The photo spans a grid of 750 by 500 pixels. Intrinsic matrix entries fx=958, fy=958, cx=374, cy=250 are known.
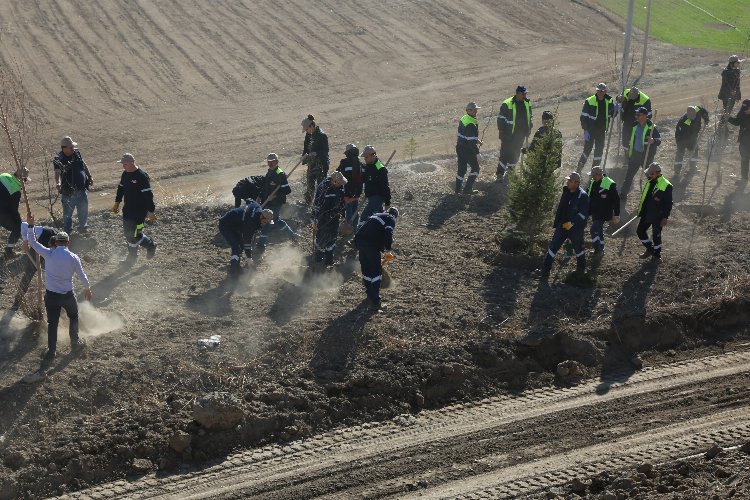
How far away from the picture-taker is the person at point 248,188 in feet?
55.3

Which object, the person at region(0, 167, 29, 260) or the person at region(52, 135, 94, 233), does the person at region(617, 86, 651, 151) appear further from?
the person at region(0, 167, 29, 260)

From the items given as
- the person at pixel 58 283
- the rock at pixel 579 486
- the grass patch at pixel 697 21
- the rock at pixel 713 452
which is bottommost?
the grass patch at pixel 697 21

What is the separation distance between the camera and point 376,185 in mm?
16766

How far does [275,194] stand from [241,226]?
66.7 inches

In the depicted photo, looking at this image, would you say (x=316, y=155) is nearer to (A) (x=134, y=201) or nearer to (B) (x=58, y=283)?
(A) (x=134, y=201)

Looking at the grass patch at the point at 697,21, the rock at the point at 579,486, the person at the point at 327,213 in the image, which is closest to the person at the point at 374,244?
the person at the point at 327,213

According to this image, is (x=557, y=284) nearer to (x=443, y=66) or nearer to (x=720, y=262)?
(x=720, y=262)

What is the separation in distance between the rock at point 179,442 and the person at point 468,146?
391 inches

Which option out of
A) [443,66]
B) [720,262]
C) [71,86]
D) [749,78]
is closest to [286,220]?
[720,262]

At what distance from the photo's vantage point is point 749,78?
104 ft

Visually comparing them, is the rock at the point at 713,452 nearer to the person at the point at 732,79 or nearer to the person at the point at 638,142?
the person at the point at 638,142

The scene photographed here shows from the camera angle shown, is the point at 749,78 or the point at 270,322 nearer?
the point at 270,322

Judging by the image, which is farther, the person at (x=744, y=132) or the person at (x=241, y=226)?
the person at (x=744, y=132)

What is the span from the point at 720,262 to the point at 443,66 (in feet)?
60.4
